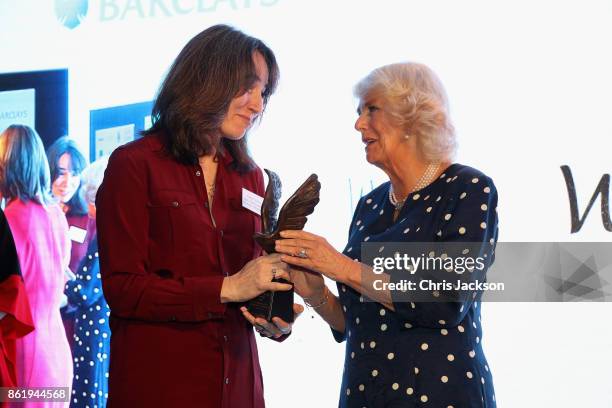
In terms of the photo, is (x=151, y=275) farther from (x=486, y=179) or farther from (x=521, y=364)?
(x=521, y=364)

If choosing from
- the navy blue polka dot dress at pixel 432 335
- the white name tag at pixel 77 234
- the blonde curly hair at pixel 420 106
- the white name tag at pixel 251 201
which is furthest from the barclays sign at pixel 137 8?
the navy blue polka dot dress at pixel 432 335

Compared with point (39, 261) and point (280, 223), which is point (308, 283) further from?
point (39, 261)

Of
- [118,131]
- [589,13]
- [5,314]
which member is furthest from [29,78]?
[589,13]

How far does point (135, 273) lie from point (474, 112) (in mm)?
1720

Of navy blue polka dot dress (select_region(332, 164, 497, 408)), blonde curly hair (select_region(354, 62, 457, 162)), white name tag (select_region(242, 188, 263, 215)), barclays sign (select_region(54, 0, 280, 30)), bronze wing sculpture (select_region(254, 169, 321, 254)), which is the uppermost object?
barclays sign (select_region(54, 0, 280, 30))

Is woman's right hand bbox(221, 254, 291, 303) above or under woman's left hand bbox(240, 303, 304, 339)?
above

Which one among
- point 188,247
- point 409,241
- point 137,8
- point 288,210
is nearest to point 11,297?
point 188,247

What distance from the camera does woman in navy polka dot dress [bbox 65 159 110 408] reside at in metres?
3.75

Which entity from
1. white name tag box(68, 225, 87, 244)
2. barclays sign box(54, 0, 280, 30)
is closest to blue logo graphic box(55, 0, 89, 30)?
barclays sign box(54, 0, 280, 30)

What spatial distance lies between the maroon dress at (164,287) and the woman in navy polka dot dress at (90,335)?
1.72 m

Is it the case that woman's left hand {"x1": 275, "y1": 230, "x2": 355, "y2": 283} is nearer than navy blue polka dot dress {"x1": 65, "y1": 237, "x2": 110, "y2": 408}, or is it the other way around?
woman's left hand {"x1": 275, "y1": 230, "x2": 355, "y2": 283}

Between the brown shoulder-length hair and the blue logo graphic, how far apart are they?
1976 millimetres

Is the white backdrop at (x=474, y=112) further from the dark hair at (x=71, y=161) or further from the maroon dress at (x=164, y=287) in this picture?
the maroon dress at (x=164, y=287)

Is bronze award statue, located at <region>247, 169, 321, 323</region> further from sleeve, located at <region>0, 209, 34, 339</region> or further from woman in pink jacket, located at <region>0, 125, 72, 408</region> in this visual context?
woman in pink jacket, located at <region>0, 125, 72, 408</region>
